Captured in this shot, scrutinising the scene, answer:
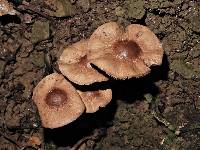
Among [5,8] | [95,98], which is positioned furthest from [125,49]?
[5,8]

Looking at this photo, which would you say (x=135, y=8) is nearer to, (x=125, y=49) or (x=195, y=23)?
(x=125, y=49)

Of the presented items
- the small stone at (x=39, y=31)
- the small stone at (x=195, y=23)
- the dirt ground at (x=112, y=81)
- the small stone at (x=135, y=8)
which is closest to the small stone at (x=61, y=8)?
the dirt ground at (x=112, y=81)

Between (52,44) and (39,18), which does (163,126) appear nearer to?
(52,44)

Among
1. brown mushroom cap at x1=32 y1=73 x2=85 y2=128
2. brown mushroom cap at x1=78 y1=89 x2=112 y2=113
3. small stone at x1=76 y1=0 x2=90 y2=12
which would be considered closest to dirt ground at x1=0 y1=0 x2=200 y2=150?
small stone at x1=76 y1=0 x2=90 y2=12

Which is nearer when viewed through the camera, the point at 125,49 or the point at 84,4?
the point at 125,49

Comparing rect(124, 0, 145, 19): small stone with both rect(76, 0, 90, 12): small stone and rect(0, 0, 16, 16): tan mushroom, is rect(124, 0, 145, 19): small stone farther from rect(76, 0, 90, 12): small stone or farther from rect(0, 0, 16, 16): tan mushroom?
rect(0, 0, 16, 16): tan mushroom

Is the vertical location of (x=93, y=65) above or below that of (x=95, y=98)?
above

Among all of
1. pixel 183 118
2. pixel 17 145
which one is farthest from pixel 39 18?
pixel 183 118
